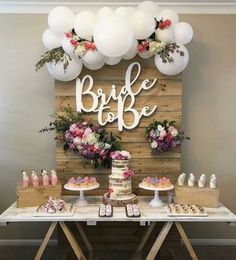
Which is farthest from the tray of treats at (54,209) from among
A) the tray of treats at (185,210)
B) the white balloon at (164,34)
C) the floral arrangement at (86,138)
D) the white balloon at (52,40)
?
the white balloon at (164,34)

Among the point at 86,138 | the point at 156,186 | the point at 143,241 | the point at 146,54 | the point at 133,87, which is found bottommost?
the point at 143,241

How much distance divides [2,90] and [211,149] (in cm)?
232

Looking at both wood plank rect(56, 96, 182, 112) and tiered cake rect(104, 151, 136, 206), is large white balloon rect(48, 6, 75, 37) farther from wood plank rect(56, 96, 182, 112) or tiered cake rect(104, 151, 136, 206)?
tiered cake rect(104, 151, 136, 206)

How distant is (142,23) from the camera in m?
2.82

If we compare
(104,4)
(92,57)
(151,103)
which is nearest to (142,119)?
(151,103)

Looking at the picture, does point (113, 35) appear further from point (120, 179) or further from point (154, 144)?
point (120, 179)

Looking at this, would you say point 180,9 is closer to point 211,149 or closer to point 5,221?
point 211,149

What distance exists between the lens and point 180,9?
3582mm

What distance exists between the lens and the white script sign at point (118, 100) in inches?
128

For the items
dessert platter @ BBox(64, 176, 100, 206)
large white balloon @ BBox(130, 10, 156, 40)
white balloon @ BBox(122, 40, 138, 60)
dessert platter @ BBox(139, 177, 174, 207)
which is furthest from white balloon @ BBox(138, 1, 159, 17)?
dessert platter @ BBox(64, 176, 100, 206)

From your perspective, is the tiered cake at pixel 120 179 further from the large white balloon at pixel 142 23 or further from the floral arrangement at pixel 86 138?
the large white balloon at pixel 142 23

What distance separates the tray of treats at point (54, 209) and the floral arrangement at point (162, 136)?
955 millimetres

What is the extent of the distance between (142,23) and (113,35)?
1.13 feet

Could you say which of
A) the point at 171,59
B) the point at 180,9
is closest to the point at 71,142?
the point at 171,59
